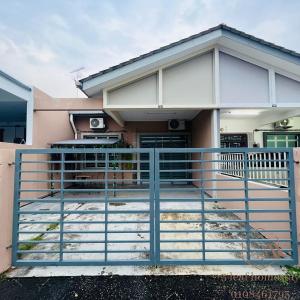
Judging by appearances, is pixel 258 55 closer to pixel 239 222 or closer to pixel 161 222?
pixel 239 222

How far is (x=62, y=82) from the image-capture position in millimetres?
16688

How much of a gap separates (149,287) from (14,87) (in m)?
6.51

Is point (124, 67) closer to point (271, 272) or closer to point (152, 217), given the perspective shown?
point (152, 217)

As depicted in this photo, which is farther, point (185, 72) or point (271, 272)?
point (185, 72)

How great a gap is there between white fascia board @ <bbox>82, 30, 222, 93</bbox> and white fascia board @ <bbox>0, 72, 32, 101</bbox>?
74.9 inches

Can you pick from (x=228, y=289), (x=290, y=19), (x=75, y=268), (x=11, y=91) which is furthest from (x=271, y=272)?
(x=290, y=19)

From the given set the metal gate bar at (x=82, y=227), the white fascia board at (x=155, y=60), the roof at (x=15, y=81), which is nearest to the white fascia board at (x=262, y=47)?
the white fascia board at (x=155, y=60)

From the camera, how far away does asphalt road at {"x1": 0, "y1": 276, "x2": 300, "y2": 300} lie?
97.9 inches

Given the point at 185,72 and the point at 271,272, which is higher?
the point at 185,72

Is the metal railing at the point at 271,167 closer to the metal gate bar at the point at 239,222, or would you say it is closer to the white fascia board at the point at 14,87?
the metal gate bar at the point at 239,222

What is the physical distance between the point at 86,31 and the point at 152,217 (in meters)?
14.5

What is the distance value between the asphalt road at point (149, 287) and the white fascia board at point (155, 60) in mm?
5480

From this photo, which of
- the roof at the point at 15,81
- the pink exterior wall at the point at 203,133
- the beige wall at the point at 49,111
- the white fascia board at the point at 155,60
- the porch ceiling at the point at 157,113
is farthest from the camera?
the porch ceiling at the point at 157,113

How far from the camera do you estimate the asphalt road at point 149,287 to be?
8.16 ft
